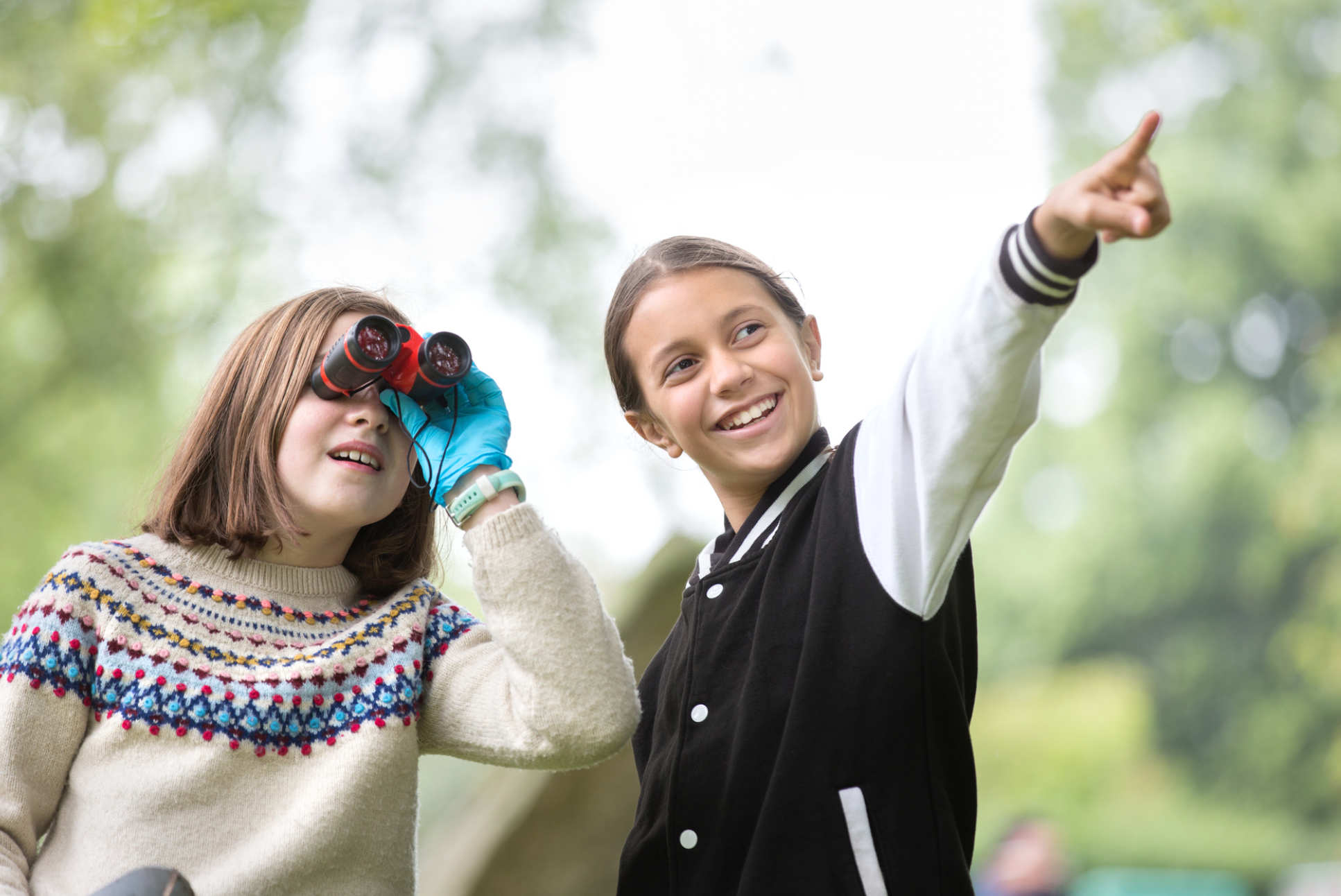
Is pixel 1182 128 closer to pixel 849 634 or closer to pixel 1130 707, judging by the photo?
pixel 1130 707

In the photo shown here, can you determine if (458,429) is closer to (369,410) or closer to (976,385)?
(369,410)

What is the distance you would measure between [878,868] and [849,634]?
0.87ft

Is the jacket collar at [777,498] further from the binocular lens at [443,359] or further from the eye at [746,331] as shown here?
the binocular lens at [443,359]

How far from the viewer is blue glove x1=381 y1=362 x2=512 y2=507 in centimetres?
151

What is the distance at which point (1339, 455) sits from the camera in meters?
10.1

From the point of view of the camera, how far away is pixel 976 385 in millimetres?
1233

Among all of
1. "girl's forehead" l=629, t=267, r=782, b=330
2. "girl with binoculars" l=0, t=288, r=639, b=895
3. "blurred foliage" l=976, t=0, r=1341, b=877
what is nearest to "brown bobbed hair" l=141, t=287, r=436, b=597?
"girl with binoculars" l=0, t=288, r=639, b=895

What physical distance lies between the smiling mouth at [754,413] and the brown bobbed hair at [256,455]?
494mm

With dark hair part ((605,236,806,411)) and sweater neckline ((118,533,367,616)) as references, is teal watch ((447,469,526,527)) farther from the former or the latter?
dark hair part ((605,236,806,411))

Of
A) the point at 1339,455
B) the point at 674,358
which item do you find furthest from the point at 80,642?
the point at 1339,455

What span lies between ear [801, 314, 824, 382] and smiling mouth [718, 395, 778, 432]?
157 millimetres

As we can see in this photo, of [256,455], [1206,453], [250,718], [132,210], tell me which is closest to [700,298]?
[256,455]

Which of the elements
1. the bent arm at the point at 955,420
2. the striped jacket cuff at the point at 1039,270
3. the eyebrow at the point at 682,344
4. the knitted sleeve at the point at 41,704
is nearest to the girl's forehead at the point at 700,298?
the eyebrow at the point at 682,344

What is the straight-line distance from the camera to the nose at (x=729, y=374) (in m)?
1.64
